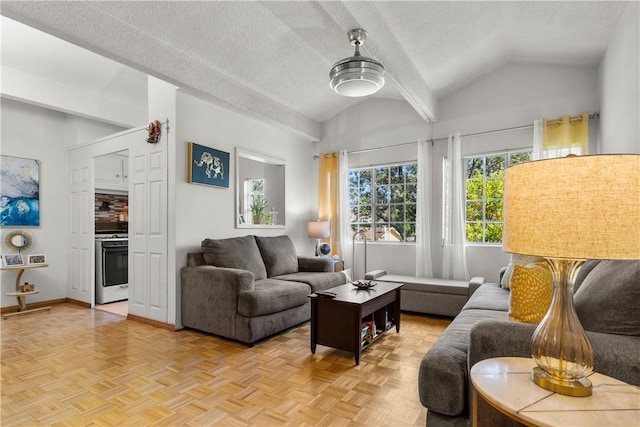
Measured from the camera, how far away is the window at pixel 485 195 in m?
4.38

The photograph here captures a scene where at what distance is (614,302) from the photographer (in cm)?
134

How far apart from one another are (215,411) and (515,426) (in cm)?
156

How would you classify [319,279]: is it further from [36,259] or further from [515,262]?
[36,259]

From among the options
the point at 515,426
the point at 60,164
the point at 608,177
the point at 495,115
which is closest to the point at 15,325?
the point at 60,164

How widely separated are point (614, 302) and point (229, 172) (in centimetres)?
375

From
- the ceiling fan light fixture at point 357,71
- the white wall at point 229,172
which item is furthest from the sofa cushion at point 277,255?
the ceiling fan light fixture at point 357,71

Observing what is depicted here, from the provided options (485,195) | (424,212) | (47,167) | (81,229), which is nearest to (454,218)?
(424,212)

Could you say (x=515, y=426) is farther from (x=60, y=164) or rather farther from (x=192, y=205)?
(x=60, y=164)

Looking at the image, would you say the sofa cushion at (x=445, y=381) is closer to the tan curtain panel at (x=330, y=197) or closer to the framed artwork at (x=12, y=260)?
the tan curtain panel at (x=330, y=197)

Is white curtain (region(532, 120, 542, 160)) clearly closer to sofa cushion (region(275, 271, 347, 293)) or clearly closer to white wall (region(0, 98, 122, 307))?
sofa cushion (region(275, 271, 347, 293))

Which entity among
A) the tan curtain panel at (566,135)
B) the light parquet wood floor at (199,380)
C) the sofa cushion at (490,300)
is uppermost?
the tan curtain panel at (566,135)

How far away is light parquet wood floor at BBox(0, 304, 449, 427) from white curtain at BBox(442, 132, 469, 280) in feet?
3.83

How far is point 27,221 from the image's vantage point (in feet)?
14.7

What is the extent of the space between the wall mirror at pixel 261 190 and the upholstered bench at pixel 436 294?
1746 millimetres
